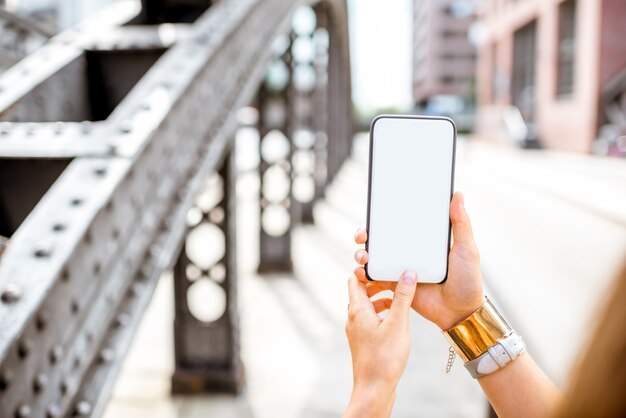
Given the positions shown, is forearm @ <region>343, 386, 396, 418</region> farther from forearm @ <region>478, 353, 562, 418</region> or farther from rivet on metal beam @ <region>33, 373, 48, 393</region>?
rivet on metal beam @ <region>33, 373, 48, 393</region>

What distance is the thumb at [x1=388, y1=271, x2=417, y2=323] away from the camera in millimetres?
1191

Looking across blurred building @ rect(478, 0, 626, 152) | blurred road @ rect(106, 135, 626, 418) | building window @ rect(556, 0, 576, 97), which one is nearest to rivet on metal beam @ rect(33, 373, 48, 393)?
blurred road @ rect(106, 135, 626, 418)

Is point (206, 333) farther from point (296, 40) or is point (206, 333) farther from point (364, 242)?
point (296, 40)

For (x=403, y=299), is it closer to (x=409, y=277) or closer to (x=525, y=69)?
(x=409, y=277)

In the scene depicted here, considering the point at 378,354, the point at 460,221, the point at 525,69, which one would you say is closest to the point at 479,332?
the point at 460,221

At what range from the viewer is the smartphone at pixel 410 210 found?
4.54 ft

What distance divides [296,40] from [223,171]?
5.89 m

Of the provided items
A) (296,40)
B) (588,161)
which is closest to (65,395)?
(296,40)

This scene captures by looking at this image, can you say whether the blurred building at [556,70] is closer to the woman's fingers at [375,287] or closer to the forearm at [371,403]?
the woman's fingers at [375,287]

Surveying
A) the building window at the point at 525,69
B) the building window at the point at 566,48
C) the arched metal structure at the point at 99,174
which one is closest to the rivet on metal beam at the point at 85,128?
the arched metal structure at the point at 99,174

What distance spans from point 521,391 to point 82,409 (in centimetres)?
118

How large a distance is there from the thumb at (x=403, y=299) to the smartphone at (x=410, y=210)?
9cm

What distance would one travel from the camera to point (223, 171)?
4.99m

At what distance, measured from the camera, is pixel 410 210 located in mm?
1391
